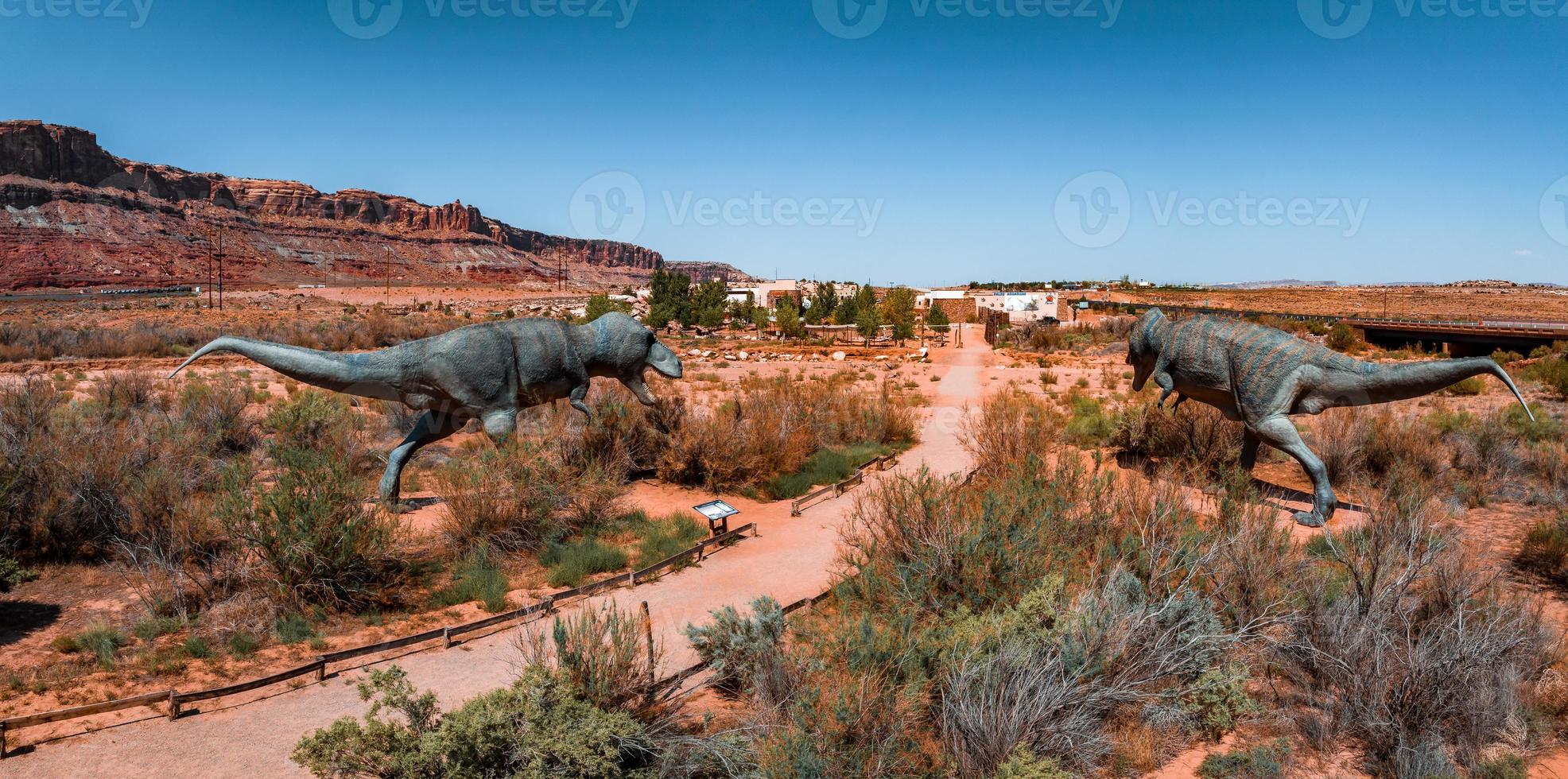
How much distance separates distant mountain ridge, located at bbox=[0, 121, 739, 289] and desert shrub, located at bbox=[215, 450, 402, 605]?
3335 inches

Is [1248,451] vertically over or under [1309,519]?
over

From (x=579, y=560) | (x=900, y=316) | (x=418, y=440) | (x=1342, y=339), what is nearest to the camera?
(x=579, y=560)

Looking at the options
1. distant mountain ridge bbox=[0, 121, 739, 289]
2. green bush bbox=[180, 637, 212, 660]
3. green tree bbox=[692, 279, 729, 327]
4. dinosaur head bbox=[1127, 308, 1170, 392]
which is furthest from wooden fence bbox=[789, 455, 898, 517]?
distant mountain ridge bbox=[0, 121, 739, 289]

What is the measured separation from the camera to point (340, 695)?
174 inches

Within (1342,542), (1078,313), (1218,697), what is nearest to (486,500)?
(1218,697)

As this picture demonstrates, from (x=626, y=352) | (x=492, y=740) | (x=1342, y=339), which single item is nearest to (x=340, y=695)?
(x=492, y=740)

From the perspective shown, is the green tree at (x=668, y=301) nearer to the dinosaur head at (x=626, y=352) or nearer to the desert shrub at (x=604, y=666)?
the dinosaur head at (x=626, y=352)

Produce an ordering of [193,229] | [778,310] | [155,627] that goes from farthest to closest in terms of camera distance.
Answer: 1. [193,229]
2. [778,310]
3. [155,627]

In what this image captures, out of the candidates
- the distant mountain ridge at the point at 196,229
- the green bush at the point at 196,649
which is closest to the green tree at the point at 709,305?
the green bush at the point at 196,649

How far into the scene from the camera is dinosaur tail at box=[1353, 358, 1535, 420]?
20.7ft

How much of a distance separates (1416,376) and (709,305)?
43.1 m

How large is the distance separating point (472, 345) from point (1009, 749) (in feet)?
20.1

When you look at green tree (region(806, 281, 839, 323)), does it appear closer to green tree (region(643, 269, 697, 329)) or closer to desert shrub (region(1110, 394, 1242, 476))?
green tree (region(643, 269, 697, 329))

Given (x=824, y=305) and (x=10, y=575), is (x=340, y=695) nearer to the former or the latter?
(x=10, y=575)
